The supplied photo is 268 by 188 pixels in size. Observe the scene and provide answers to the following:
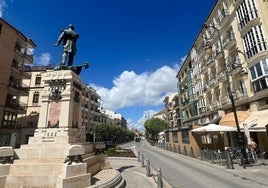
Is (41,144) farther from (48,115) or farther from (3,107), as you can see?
(3,107)

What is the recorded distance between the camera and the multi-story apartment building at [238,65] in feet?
57.9

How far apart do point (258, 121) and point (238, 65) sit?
24.5 feet

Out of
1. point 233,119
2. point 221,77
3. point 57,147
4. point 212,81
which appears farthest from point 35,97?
point 233,119

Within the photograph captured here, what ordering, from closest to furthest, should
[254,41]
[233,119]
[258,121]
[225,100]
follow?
[258,121] < [254,41] < [233,119] < [225,100]

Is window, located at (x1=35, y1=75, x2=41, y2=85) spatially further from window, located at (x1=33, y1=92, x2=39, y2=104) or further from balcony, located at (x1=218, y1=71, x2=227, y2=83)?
balcony, located at (x1=218, y1=71, x2=227, y2=83)

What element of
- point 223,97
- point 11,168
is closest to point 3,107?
point 11,168

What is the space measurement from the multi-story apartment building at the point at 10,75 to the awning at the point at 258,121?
31822mm

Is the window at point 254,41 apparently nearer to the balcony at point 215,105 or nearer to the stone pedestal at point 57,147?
the balcony at point 215,105

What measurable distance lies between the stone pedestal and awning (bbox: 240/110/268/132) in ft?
42.5

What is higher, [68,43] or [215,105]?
[68,43]

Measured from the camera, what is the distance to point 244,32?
19.9 metres

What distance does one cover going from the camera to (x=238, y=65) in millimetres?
21188

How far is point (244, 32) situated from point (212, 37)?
880cm

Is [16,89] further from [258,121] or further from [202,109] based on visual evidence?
[258,121]
